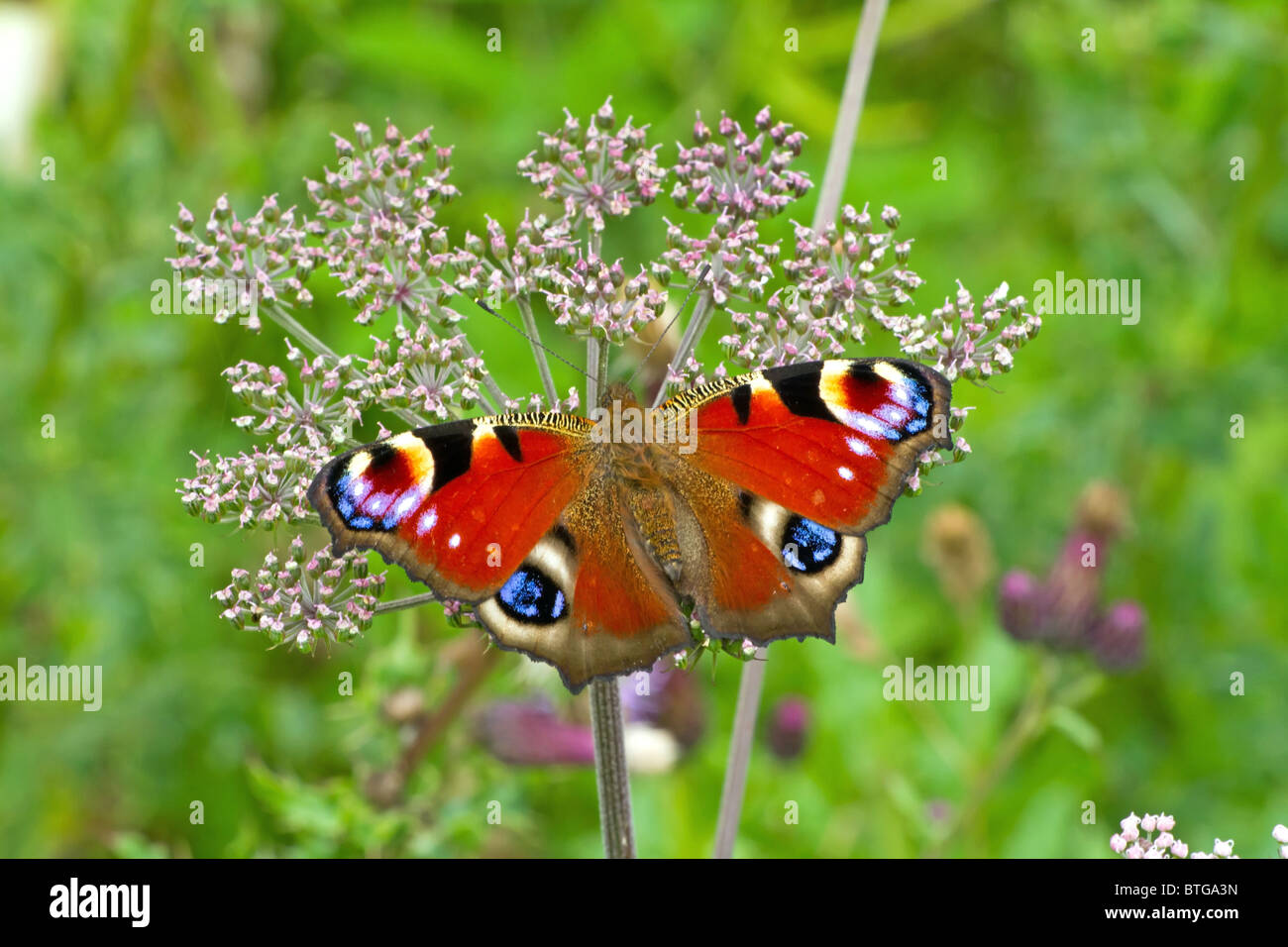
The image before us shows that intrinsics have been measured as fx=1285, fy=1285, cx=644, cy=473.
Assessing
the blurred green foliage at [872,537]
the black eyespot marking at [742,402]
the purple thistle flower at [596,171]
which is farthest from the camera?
the blurred green foliage at [872,537]

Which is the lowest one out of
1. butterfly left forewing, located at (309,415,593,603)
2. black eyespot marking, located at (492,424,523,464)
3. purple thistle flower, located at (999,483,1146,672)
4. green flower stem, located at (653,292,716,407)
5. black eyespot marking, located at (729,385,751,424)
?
purple thistle flower, located at (999,483,1146,672)

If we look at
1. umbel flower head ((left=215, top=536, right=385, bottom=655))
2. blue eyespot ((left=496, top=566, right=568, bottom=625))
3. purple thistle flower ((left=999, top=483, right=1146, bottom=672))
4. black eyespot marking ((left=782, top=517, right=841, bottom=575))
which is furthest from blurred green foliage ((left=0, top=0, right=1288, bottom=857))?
black eyespot marking ((left=782, top=517, right=841, bottom=575))

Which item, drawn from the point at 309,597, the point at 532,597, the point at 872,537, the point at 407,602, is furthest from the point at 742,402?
the point at 872,537

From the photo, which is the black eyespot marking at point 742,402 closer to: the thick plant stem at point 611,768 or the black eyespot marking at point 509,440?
the black eyespot marking at point 509,440

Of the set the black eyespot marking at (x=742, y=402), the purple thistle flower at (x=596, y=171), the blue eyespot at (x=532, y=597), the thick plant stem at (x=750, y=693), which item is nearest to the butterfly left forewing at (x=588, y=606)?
the blue eyespot at (x=532, y=597)

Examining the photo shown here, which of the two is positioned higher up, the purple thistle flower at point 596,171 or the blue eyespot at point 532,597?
the purple thistle flower at point 596,171

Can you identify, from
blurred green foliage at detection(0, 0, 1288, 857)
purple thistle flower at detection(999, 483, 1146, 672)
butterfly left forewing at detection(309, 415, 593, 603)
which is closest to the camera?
butterfly left forewing at detection(309, 415, 593, 603)

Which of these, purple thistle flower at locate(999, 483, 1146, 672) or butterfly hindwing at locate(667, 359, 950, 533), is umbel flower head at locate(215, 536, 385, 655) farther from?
purple thistle flower at locate(999, 483, 1146, 672)
